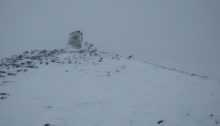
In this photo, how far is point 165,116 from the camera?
12.0 meters

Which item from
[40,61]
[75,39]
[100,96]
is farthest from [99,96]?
[75,39]

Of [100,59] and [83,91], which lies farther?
[100,59]

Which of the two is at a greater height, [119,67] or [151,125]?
[119,67]

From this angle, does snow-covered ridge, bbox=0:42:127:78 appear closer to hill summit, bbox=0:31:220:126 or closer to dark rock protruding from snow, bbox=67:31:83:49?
hill summit, bbox=0:31:220:126

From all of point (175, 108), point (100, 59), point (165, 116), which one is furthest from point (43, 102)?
point (100, 59)

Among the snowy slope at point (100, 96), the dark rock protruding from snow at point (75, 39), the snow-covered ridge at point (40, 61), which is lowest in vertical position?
the snowy slope at point (100, 96)

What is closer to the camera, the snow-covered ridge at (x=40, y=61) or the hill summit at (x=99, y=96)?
the hill summit at (x=99, y=96)

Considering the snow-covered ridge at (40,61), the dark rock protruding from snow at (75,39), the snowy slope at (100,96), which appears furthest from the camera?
the dark rock protruding from snow at (75,39)

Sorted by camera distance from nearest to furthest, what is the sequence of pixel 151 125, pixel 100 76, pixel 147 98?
1. pixel 151 125
2. pixel 147 98
3. pixel 100 76

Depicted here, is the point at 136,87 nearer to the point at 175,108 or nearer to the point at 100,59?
the point at 175,108

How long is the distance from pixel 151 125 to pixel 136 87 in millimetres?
5125

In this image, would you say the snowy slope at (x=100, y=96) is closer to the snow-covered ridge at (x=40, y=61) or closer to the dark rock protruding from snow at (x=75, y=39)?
the snow-covered ridge at (x=40, y=61)

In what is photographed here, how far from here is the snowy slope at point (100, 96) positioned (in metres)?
10.9

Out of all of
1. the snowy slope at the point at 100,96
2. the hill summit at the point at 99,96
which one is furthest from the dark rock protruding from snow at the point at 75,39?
the snowy slope at the point at 100,96
